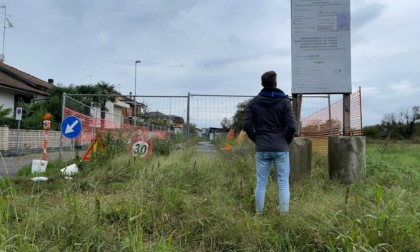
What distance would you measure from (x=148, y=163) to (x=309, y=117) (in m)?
5.19

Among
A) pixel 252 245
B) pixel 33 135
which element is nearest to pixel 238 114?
pixel 252 245

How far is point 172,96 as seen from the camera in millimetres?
10727

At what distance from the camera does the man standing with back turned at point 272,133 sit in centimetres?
423

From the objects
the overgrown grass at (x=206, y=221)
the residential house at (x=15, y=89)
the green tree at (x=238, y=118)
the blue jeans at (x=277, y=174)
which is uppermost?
the residential house at (x=15, y=89)

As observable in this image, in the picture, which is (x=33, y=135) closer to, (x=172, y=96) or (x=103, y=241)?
(x=172, y=96)

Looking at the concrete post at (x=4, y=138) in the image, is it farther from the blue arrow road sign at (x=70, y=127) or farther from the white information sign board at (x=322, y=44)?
the white information sign board at (x=322, y=44)

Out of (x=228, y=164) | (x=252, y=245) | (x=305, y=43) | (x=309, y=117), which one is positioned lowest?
(x=252, y=245)

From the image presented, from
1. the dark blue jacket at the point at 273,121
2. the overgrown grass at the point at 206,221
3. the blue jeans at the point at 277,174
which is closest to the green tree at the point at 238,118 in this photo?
the overgrown grass at the point at 206,221

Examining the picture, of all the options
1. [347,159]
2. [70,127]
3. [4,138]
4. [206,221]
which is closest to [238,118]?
[70,127]

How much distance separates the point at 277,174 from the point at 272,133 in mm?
507

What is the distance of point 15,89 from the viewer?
2684cm

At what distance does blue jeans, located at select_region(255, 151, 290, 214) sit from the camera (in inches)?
164

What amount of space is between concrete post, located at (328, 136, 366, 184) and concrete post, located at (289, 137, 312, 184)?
0.40 meters

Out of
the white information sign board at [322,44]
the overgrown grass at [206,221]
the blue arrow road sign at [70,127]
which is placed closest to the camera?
the overgrown grass at [206,221]
